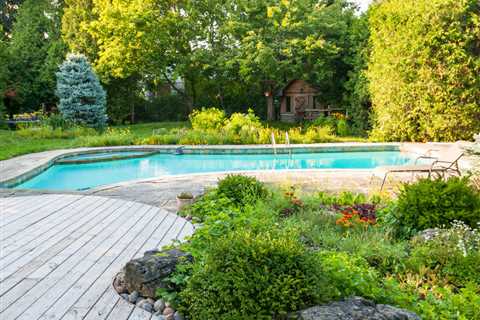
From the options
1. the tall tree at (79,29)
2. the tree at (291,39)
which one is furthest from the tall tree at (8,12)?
the tree at (291,39)

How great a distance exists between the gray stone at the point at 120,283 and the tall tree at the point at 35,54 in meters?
17.5

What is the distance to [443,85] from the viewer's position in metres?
Result: 10.9

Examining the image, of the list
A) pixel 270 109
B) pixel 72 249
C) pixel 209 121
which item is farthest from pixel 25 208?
pixel 270 109

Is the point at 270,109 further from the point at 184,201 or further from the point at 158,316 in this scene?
the point at 158,316

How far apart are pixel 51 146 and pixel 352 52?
35.5ft

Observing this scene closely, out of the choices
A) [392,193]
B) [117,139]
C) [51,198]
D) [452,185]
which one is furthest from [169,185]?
[117,139]

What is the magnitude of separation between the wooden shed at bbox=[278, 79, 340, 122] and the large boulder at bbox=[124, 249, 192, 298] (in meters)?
14.8

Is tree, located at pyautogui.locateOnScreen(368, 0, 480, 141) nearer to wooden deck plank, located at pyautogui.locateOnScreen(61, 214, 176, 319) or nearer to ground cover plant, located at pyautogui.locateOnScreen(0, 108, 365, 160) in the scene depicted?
ground cover plant, located at pyautogui.locateOnScreen(0, 108, 365, 160)

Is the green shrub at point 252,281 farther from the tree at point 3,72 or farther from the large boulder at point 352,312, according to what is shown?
the tree at point 3,72

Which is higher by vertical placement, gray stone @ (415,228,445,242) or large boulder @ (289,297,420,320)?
large boulder @ (289,297,420,320)

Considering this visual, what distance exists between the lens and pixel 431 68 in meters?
11.0

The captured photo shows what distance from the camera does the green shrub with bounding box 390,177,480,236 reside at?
3.93 m

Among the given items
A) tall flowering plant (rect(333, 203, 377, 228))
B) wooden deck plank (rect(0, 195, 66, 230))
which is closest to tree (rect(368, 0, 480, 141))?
tall flowering plant (rect(333, 203, 377, 228))

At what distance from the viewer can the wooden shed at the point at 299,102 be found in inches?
692
